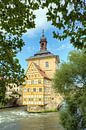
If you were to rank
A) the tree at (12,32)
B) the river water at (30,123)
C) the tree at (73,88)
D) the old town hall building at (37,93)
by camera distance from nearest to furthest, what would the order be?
the tree at (12,32) → the tree at (73,88) → the river water at (30,123) → the old town hall building at (37,93)

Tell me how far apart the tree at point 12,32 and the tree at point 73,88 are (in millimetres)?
15455

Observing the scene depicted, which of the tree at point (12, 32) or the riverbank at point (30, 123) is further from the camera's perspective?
the riverbank at point (30, 123)

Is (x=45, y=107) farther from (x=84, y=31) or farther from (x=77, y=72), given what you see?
(x=84, y=31)

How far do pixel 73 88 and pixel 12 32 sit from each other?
59.0 ft

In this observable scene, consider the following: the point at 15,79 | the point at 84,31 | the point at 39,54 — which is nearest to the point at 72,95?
the point at 15,79

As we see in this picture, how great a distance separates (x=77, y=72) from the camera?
23.5 m

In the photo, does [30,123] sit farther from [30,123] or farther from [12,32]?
[12,32]

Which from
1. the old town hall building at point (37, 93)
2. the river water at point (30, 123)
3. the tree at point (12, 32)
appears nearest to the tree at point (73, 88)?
the river water at point (30, 123)

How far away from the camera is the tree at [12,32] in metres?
5.66

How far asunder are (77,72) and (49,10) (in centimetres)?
1872

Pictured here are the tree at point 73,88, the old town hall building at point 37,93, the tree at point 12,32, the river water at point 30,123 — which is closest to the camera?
the tree at point 12,32

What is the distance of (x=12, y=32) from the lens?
618 centimetres

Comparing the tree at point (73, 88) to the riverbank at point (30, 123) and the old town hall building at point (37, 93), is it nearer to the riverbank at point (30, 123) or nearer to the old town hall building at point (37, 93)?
the riverbank at point (30, 123)

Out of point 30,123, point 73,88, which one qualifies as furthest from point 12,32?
point 30,123
